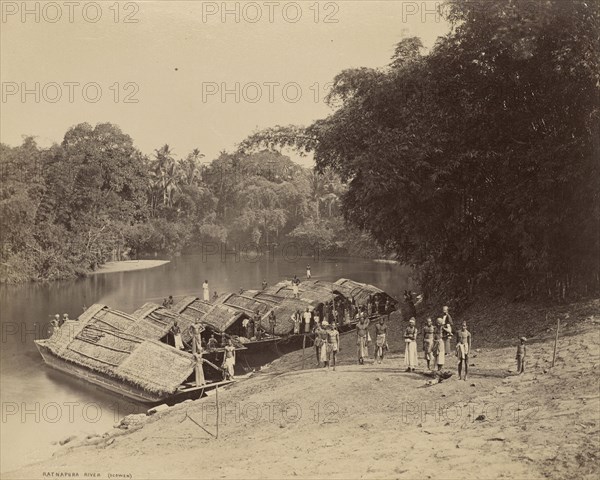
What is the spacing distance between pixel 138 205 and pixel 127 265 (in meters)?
5.67

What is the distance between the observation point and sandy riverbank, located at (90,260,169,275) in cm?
5092

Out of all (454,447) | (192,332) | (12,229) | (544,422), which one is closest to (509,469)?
(454,447)

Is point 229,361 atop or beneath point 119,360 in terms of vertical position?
atop

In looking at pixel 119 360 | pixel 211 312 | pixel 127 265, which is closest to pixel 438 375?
pixel 119 360

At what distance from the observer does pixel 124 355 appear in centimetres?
1819

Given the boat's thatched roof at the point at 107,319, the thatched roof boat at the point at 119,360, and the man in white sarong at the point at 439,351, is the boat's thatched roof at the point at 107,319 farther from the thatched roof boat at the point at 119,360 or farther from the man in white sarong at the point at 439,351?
the man in white sarong at the point at 439,351

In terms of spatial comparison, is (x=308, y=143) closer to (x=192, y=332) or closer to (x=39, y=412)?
(x=192, y=332)

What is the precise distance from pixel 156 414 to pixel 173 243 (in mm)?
51286

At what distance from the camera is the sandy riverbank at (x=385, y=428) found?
344 inches

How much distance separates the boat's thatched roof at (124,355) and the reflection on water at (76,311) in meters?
0.83

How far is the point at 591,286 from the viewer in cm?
1770

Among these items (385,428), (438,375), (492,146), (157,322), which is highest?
(492,146)

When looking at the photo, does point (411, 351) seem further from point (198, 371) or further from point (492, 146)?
point (492, 146)

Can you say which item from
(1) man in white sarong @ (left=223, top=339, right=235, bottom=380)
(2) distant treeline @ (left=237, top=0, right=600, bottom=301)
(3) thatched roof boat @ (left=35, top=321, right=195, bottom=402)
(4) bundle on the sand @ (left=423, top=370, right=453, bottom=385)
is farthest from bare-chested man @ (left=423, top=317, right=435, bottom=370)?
(3) thatched roof boat @ (left=35, top=321, right=195, bottom=402)
